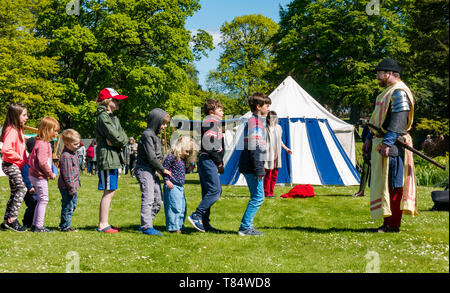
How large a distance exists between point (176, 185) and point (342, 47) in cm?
2699

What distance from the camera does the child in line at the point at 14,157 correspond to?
251 inches

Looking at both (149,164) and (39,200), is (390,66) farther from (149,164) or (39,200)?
(39,200)

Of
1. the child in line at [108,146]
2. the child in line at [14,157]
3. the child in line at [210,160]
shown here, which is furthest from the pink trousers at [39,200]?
the child in line at [210,160]

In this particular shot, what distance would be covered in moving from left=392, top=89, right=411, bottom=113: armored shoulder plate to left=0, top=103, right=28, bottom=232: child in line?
496cm

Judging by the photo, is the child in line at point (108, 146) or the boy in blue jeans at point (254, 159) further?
the child in line at point (108, 146)

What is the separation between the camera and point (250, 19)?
44000 millimetres

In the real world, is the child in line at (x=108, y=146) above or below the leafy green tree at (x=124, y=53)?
below

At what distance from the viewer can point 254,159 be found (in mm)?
5871

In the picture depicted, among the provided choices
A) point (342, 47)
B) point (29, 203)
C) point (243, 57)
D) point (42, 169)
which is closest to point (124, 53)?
point (342, 47)

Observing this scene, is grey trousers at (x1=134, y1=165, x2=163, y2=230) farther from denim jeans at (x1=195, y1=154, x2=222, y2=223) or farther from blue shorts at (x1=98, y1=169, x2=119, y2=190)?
denim jeans at (x1=195, y1=154, x2=222, y2=223)

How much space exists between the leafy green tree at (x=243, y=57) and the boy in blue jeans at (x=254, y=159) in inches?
1373

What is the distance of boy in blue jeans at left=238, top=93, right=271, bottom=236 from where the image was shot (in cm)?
588

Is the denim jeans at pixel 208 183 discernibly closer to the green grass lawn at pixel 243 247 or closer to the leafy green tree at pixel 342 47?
the green grass lawn at pixel 243 247
